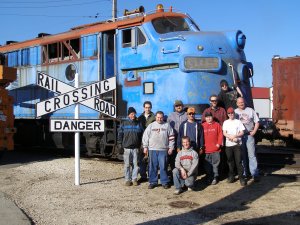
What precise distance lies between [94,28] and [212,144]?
5.25 m

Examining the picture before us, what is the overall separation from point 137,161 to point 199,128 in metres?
1.51

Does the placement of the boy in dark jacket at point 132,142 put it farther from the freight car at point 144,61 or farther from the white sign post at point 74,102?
the freight car at point 144,61

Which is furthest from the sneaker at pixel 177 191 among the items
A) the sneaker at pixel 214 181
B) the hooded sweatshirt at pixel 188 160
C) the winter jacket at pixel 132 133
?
the winter jacket at pixel 132 133


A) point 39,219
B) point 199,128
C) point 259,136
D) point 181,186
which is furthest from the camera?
point 259,136

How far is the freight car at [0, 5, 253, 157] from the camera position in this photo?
10125 millimetres

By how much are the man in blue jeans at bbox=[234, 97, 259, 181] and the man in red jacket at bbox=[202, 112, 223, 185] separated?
1.87 ft

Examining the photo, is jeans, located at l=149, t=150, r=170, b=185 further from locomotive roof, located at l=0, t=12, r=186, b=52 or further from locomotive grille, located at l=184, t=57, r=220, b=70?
locomotive roof, located at l=0, t=12, r=186, b=52

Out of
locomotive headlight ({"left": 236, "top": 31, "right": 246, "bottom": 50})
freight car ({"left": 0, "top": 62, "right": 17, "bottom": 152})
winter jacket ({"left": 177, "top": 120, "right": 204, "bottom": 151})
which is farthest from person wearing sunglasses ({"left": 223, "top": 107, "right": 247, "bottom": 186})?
freight car ({"left": 0, "top": 62, "right": 17, "bottom": 152})

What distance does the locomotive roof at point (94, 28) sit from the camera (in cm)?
1116

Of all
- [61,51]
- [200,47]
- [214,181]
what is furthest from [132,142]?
[61,51]

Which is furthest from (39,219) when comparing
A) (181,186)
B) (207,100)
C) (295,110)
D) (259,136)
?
(295,110)

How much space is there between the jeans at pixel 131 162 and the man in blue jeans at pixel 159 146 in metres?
0.43

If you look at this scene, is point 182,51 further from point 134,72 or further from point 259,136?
point 259,136

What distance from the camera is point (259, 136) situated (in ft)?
35.5
